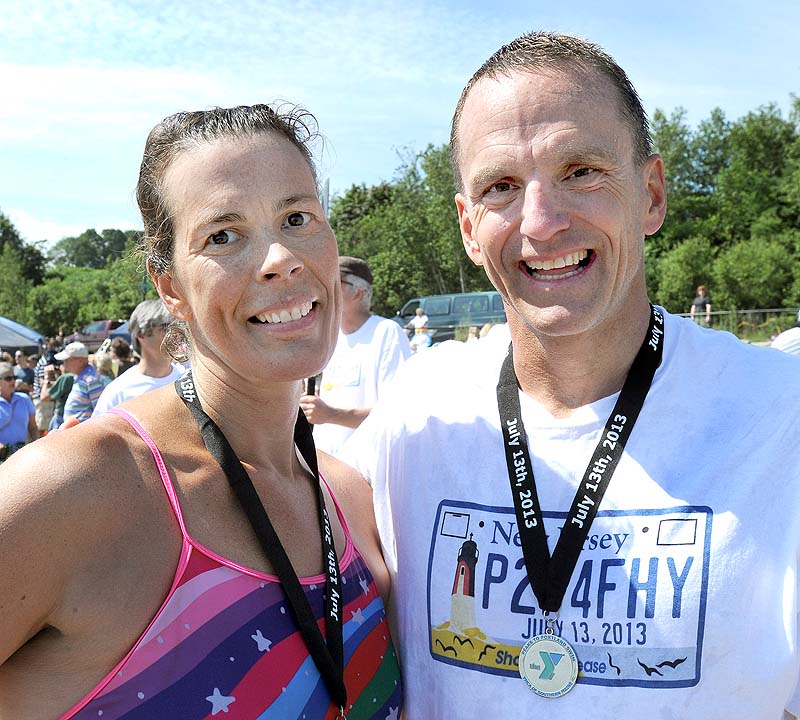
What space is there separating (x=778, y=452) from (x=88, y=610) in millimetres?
1538

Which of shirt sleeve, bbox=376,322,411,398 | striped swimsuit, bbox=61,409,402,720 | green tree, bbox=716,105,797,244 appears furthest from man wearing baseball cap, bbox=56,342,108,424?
green tree, bbox=716,105,797,244

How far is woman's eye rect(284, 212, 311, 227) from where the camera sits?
204 centimetres

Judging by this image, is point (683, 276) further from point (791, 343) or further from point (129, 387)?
point (129, 387)

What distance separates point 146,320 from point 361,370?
2.00 meters

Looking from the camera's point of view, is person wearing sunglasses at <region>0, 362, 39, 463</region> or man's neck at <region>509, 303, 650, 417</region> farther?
person wearing sunglasses at <region>0, 362, 39, 463</region>

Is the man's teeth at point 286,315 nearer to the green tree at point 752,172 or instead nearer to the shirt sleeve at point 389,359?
the shirt sleeve at point 389,359

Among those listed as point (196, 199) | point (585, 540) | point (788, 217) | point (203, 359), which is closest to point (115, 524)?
point (203, 359)

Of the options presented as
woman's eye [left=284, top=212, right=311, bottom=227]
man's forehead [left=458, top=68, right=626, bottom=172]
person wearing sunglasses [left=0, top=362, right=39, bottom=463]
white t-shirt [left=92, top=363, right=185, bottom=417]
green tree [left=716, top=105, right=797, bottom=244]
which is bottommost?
person wearing sunglasses [left=0, top=362, right=39, bottom=463]

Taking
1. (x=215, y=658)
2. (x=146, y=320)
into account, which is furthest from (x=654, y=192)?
(x=146, y=320)

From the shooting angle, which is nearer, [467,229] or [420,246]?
[467,229]

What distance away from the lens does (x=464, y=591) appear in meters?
1.98

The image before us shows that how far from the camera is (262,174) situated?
1989 millimetres

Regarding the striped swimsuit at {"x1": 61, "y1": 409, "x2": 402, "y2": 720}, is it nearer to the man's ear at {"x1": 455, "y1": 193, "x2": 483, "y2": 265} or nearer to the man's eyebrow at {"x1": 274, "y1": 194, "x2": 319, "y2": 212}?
the man's eyebrow at {"x1": 274, "y1": 194, "x2": 319, "y2": 212}

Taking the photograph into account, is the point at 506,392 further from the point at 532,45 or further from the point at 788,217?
the point at 788,217
